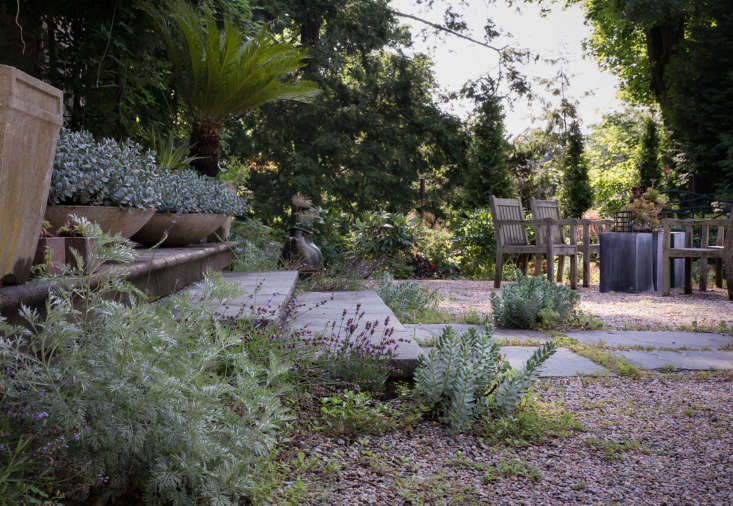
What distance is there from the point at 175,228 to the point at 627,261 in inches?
216

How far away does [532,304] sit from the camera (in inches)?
157

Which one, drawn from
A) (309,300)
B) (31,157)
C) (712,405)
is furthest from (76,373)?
(309,300)

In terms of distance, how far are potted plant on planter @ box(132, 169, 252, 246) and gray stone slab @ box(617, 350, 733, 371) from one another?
8.93ft

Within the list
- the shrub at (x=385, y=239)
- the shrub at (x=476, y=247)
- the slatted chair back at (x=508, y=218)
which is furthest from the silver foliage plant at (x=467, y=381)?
the shrub at (x=476, y=247)

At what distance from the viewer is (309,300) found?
4.26m

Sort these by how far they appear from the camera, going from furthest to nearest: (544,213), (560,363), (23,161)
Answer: (544,213), (560,363), (23,161)

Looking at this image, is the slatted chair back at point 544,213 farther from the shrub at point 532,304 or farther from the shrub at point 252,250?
the shrub at point 252,250

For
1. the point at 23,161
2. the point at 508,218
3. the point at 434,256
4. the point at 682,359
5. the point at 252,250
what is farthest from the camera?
the point at 434,256

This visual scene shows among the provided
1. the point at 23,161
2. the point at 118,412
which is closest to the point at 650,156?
the point at 23,161

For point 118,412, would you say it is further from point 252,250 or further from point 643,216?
point 643,216

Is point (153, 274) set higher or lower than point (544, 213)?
lower

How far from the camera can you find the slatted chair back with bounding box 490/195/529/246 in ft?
23.5

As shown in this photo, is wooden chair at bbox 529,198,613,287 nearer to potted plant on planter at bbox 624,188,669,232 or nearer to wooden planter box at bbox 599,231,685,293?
wooden planter box at bbox 599,231,685,293

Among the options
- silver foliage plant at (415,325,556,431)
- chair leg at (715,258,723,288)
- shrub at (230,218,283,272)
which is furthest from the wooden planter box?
silver foliage plant at (415,325,556,431)
